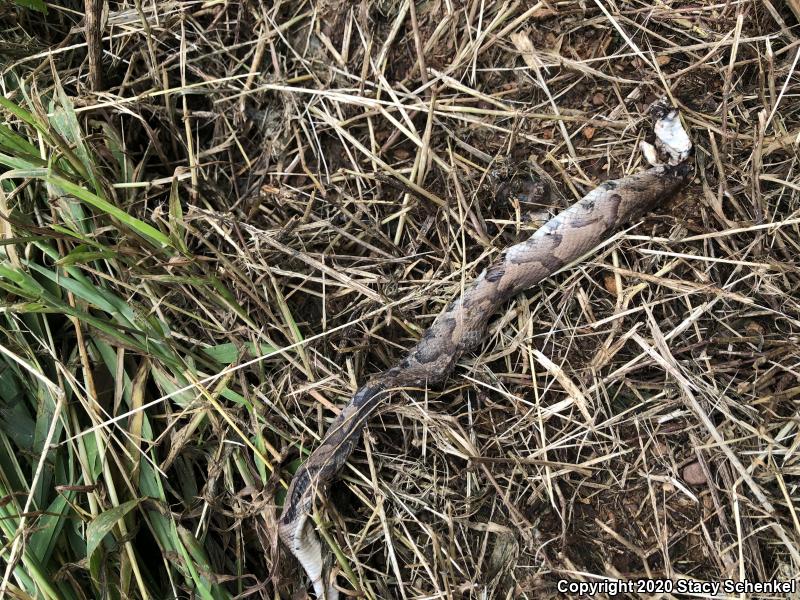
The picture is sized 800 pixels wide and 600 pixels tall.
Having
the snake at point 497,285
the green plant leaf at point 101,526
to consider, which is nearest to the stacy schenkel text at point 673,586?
the snake at point 497,285

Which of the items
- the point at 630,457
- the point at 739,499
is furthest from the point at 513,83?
the point at 739,499

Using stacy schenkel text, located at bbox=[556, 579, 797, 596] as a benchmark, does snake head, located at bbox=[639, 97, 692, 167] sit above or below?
above

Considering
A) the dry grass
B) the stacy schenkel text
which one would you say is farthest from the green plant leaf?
the stacy schenkel text

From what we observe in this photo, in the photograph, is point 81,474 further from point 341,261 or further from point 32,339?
point 341,261

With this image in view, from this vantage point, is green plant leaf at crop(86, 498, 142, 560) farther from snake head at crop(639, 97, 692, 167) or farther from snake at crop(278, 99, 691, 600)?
snake head at crop(639, 97, 692, 167)

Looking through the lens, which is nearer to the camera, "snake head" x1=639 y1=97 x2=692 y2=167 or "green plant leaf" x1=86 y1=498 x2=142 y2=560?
"green plant leaf" x1=86 y1=498 x2=142 y2=560

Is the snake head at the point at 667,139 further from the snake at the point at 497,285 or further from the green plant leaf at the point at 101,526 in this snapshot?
the green plant leaf at the point at 101,526
